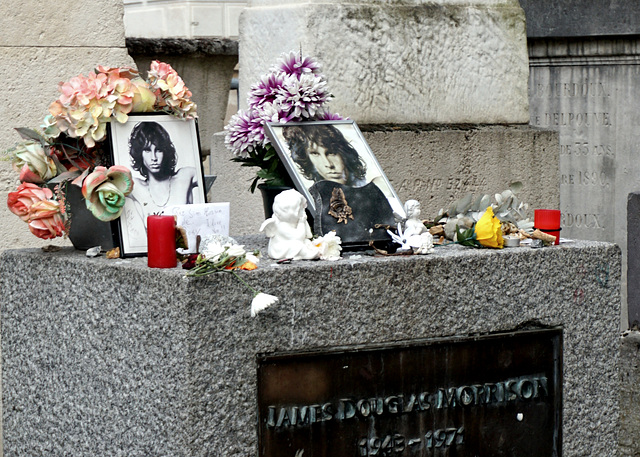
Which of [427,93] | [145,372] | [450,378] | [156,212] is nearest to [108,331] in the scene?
[145,372]

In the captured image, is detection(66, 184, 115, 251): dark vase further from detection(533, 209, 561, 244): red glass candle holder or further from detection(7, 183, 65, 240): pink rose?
detection(533, 209, 561, 244): red glass candle holder

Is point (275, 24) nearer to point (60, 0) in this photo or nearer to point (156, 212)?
point (60, 0)

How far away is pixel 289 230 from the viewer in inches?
130

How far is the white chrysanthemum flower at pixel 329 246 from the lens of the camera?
10.9 feet

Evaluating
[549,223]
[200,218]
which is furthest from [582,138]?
[200,218]

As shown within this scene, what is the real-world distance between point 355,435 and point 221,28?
13.7 meters

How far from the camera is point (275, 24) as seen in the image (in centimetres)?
461

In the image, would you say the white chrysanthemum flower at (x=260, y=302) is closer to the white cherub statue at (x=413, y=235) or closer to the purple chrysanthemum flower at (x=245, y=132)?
the white cherub statue at (x=413, y=235)

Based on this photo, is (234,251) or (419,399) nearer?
(234,251)

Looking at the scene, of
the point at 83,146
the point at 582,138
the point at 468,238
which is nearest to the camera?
the point at 83,146

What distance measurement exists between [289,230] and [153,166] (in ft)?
1.66

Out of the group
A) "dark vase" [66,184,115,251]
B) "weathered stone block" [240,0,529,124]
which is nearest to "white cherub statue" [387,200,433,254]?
"dark vase" [66,184,115,251]

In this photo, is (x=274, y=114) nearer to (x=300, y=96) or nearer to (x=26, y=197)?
(x=300, y=96)

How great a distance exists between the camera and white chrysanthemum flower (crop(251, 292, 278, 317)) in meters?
3.11
